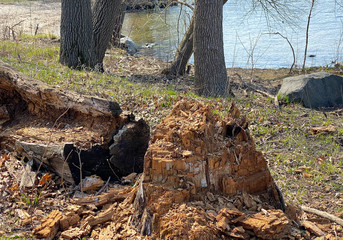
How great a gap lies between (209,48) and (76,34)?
329cm

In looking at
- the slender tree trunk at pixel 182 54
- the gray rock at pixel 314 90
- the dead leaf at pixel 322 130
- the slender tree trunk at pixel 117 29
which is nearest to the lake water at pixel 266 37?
the slender tree trunk at pixel 182 54

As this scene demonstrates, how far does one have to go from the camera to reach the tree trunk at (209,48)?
8016mm

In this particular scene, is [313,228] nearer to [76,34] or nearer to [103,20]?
[76,34]

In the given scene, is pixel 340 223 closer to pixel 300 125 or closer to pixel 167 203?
pixel 167 203

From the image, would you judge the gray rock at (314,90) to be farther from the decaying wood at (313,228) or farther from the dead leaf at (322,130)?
the decaying wood at (313,228)

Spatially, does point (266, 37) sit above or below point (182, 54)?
above

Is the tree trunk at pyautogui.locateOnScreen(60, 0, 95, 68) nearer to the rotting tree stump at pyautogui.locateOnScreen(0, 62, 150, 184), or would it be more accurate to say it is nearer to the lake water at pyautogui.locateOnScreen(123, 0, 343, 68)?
the lake water at pyautogui.locateOnScreen(123, 0, 343, 68)

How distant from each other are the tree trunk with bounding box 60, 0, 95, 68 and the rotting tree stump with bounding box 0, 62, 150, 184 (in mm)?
4226

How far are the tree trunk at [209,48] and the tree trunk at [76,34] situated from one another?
104 inches

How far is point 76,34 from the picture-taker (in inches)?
349

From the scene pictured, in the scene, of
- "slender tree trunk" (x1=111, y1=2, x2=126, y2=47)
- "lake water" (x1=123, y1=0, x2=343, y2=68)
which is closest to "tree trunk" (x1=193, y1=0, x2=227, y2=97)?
"lake water" (x1=123, y1=0, x2=343, y2=68)

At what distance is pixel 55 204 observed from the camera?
12.0 feet

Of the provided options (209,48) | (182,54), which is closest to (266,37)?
(182,54)

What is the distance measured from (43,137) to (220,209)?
7.90 feet
